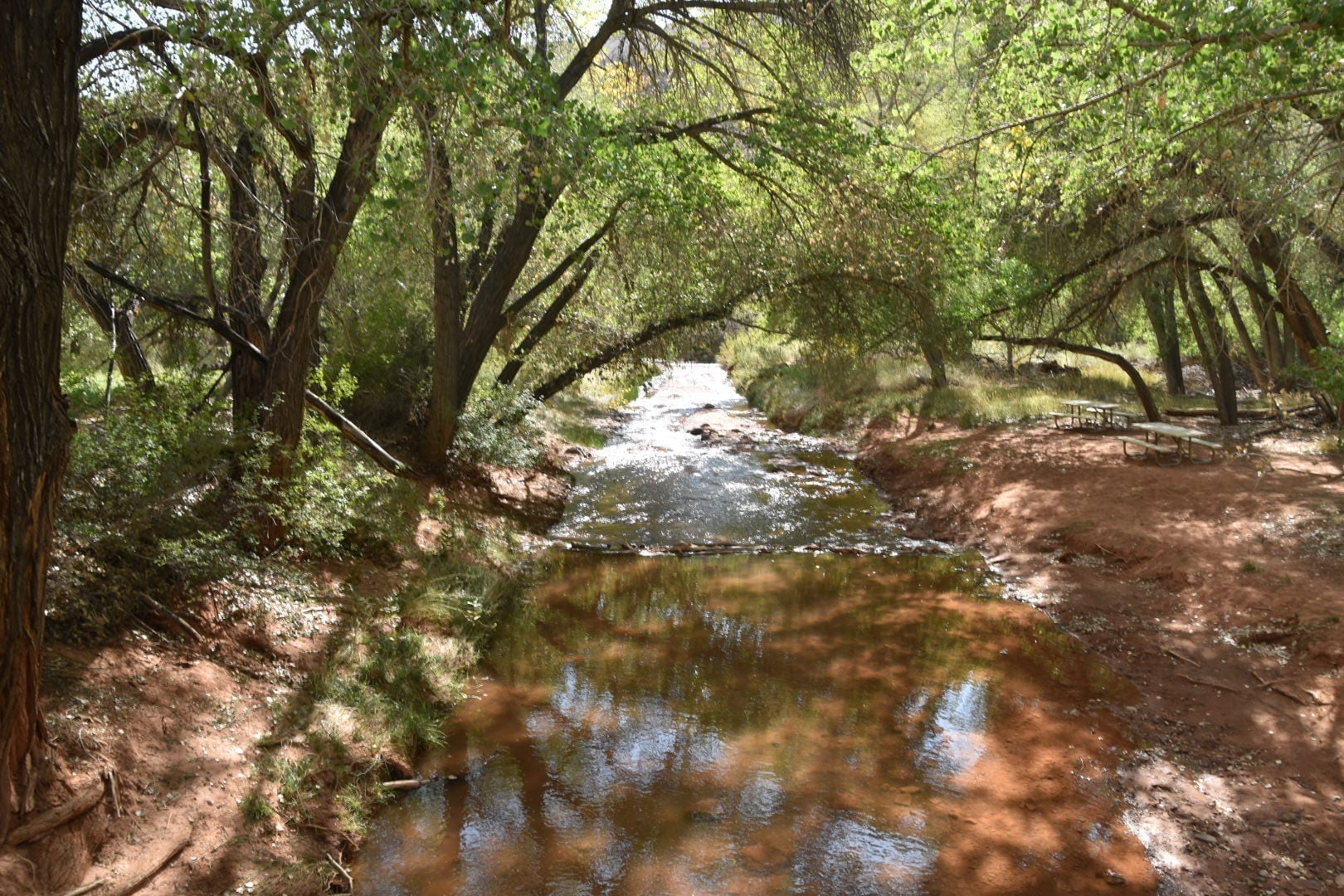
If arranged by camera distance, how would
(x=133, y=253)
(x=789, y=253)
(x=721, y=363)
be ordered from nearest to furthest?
(x=133, y=253), (x=789, y=253), (x=721, y=363)

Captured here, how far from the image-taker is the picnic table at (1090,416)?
18.0 m

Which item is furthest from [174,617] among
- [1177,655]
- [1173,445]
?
[1173,445]

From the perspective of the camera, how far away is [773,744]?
6844 millimetres

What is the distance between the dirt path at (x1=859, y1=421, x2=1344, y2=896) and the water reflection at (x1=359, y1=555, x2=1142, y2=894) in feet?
1.69

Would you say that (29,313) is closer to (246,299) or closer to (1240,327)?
(246,299)

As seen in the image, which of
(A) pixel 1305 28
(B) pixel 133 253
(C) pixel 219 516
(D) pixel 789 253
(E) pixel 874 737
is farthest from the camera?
(D) pixel 789 253

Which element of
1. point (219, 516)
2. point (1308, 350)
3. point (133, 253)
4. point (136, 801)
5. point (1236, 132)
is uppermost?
point (1236, 132)

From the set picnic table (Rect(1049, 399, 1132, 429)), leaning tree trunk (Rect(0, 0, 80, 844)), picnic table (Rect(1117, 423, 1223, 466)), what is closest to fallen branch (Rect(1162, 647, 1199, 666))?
picnic table (Rect(1117, 423, 1223, 466))

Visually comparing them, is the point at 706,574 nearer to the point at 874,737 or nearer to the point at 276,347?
the point at 874,737

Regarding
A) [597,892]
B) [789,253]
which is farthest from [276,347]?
[789,253]

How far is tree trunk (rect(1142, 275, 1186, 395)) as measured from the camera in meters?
19.8

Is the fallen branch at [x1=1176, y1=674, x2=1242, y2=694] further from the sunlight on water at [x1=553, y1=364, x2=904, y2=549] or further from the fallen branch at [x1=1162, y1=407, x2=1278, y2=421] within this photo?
the fallen branch at [x1=1162, y1=407, x2=1278, y2=421]

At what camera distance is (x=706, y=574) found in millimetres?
11359

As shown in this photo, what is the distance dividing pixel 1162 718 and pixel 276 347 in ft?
25.4
